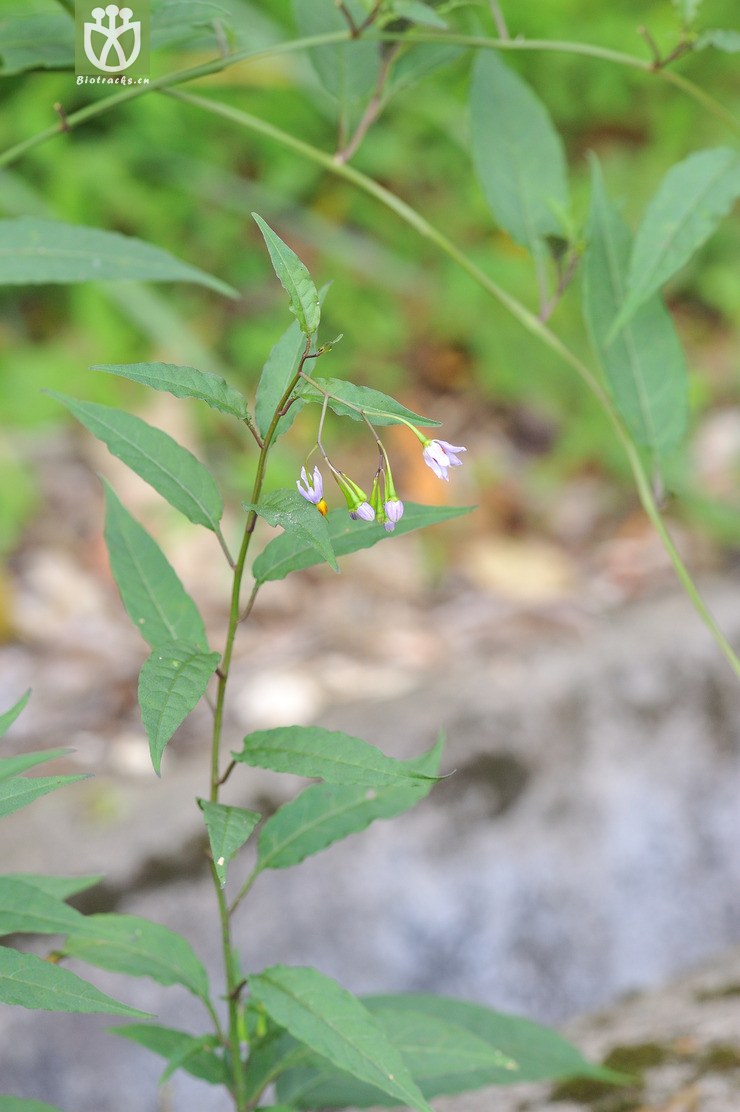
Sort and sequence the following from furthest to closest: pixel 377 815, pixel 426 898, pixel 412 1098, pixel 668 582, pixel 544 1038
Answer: pixel 668 582, pixel 426 898, pixel 544 1038, pixel 377 815, pixel 412 1098

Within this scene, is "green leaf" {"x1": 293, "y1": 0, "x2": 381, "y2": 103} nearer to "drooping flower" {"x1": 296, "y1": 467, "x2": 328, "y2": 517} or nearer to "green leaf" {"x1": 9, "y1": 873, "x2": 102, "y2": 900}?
"drooping flower" {"x1": 296, "y1": 467, "x2": 328, "y2": 517}

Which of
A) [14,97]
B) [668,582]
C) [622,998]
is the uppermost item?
[14,97]

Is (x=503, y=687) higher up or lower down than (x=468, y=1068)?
higher up

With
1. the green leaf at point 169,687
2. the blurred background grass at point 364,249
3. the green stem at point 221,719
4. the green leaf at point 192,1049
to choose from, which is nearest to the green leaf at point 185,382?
the green stem at point 221,719

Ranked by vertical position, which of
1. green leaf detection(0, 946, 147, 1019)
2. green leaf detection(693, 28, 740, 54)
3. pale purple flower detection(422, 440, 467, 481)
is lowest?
green leaf detection(0, 946, 147, 1019)

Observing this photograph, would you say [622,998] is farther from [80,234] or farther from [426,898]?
[80,234]

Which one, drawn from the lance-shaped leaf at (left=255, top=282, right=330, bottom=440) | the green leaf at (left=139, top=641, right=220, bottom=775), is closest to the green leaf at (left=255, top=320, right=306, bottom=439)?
the lance-shaped leaf at (left=255, top=282, right=330, bottom=440)

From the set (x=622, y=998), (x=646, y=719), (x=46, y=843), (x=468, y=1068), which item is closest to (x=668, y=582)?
(x=646, y=719)

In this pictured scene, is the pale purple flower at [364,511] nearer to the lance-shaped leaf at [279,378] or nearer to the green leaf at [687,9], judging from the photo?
the lance-shaped leaf at [279,378]
